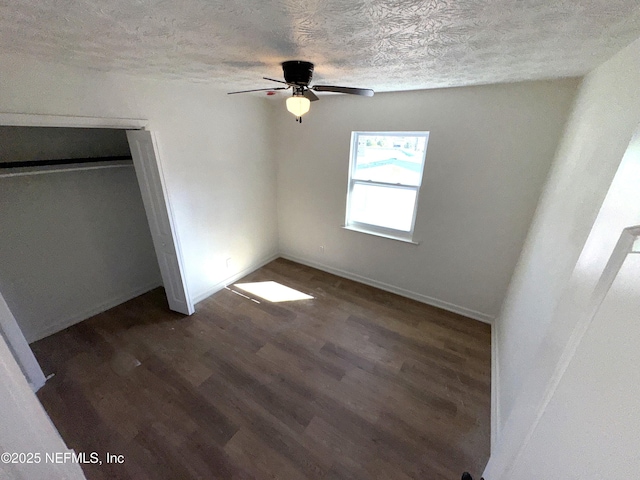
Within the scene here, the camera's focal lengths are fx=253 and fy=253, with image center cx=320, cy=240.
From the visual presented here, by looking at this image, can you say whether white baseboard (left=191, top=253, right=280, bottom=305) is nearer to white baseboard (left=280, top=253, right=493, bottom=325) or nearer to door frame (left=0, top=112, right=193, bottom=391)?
white baseboard (left=280, top=253, right=493, bottom=325)

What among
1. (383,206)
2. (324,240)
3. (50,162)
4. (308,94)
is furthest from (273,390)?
(50,162)

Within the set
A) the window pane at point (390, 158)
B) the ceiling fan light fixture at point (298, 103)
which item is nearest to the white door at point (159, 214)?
the ceiling fan light fixture at point (298, 103)

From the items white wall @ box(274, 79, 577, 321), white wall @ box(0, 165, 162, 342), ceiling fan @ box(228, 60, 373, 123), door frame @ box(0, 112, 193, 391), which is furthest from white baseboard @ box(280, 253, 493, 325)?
ceiling fan @ box(228, 60, 373, 123)

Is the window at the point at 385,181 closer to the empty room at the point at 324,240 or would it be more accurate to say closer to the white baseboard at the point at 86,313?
the empty room at the point at 324,240

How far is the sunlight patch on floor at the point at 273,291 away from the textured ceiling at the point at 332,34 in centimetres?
242

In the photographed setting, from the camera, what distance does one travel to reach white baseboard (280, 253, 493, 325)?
2908 mm

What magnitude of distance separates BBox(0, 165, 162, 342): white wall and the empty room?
2cm

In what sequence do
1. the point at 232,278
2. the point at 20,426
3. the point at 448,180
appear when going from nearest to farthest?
1. the point at 20,426
2. the point at 448,180
3. the point at 232,278

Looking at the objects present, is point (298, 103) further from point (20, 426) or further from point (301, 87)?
point (20, 426)

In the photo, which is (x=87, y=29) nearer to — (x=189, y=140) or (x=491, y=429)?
(x=189, y=140)

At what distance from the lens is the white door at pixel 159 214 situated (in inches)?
90.1

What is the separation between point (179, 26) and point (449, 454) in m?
2.83

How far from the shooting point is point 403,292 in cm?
331

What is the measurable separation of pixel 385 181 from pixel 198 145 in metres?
2.16
